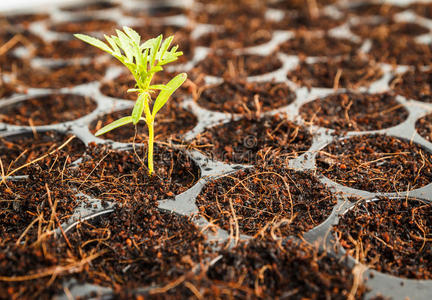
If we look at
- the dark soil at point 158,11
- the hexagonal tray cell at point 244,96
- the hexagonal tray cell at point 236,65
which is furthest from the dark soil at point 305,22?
the hexagonal tray cell at point 244,96

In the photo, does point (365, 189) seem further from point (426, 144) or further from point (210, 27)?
point (210, 27)

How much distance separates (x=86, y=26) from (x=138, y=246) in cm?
185

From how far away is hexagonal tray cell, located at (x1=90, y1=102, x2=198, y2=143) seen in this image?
1200 mm

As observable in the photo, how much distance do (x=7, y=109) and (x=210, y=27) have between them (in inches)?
46.9

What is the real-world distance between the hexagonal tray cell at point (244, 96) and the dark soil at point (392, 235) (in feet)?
1.75

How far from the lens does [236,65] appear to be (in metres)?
1.73

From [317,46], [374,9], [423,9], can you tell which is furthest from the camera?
[374,9]

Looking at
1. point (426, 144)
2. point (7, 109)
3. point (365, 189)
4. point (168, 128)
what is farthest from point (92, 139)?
point (426, 144)

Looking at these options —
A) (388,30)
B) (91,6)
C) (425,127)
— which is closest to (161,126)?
(425,127)

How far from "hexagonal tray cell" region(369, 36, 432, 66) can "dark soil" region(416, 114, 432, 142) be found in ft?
1.57

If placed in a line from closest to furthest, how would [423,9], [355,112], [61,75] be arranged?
[355,112] → [61,75] → [423,9]

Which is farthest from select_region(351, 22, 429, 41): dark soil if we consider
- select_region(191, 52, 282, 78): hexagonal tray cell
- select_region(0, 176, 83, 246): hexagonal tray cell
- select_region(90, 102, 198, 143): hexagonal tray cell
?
select_region(0, 176, 83, 246): hexagonal tray cell

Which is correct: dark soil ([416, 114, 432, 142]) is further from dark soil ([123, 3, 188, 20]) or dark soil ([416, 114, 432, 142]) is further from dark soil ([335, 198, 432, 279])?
dark soil ([123, 3, 188, 20])

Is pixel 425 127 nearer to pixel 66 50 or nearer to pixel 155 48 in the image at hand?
pixel 155 48
